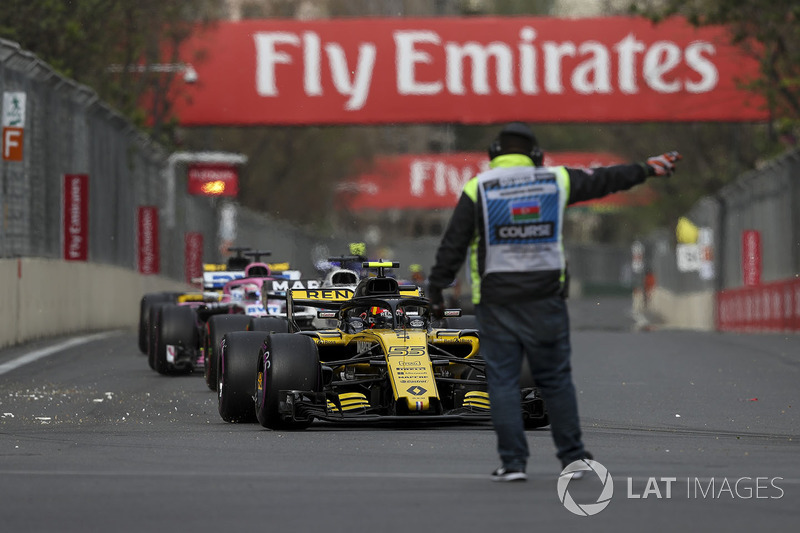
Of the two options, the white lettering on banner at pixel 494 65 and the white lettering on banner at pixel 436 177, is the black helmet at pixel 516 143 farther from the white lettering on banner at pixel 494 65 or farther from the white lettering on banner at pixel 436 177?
the white lettering on banner at pixel 436 177

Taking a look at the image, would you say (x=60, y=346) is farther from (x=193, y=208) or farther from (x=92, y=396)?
(x=193, y=208)

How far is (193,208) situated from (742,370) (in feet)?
111

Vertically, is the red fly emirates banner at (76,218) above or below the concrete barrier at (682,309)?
above

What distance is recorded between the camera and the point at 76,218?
97.0ft

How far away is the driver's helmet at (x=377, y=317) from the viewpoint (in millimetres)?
13977

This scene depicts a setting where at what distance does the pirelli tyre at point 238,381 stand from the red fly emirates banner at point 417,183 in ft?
225

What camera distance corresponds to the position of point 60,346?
24.9 meters

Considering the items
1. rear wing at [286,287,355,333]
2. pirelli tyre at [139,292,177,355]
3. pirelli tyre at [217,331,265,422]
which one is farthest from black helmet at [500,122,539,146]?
pirelli tyre at [139,292,177,355]

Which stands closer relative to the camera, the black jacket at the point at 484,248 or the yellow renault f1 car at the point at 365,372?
the black jacket at the point at 484,248

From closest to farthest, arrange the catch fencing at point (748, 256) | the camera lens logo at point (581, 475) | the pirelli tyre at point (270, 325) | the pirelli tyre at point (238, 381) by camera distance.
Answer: the camera lens logo at point (581, 475) → the pirelli tyre at point (238, 381) → the pirelli tyre at point (270, 325) → the catch fencing at point (748, 256)

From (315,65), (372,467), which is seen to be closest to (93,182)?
(315,65)

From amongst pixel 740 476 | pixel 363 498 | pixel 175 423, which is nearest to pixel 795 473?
pixel 740 476

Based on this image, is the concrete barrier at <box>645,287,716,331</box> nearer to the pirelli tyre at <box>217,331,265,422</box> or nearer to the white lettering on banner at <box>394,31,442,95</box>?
the white lettering on banner at <box>394,31,442,95</box>
